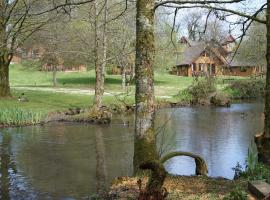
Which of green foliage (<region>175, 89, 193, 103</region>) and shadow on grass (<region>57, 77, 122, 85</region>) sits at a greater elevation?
shadow on grass (<region>57, 77, 122, 85</region>)

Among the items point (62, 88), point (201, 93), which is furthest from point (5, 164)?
point (62, 88)

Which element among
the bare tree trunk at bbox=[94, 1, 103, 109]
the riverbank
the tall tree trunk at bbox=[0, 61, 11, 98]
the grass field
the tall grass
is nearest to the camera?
the riverbank

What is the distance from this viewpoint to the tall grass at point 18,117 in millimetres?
26297

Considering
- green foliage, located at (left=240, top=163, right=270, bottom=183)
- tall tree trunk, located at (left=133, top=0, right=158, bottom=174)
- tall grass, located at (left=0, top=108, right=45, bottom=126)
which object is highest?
tall tree trunk, located at (left=133, top=0, right=158, bottom=174)

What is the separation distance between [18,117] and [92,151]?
27.6 ft

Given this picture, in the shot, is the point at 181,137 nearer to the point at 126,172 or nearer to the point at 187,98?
the point at 126,172

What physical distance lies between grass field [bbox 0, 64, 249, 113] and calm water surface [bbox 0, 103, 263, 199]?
5522mm

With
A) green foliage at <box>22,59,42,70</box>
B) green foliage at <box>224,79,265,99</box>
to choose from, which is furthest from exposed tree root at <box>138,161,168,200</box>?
green foliage at <box>22,59,42,70</box>

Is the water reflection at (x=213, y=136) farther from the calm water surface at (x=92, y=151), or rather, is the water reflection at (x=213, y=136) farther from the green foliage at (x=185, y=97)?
the green foliage at (x=185, y=97)

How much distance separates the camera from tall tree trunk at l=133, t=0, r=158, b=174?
9.75 m

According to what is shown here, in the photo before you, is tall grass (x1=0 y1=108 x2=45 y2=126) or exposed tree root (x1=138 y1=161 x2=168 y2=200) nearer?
exposed tree root (x1=138 y1=161 x2=168 y2=200)

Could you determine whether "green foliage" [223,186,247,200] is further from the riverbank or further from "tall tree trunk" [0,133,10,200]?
"tall tree trunk" [0,133,10,200]

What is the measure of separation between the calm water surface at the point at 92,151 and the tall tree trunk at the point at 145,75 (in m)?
1.11

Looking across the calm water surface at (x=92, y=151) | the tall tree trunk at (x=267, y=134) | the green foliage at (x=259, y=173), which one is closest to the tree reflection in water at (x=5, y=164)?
the calm water surface at (x=92, y=151)
